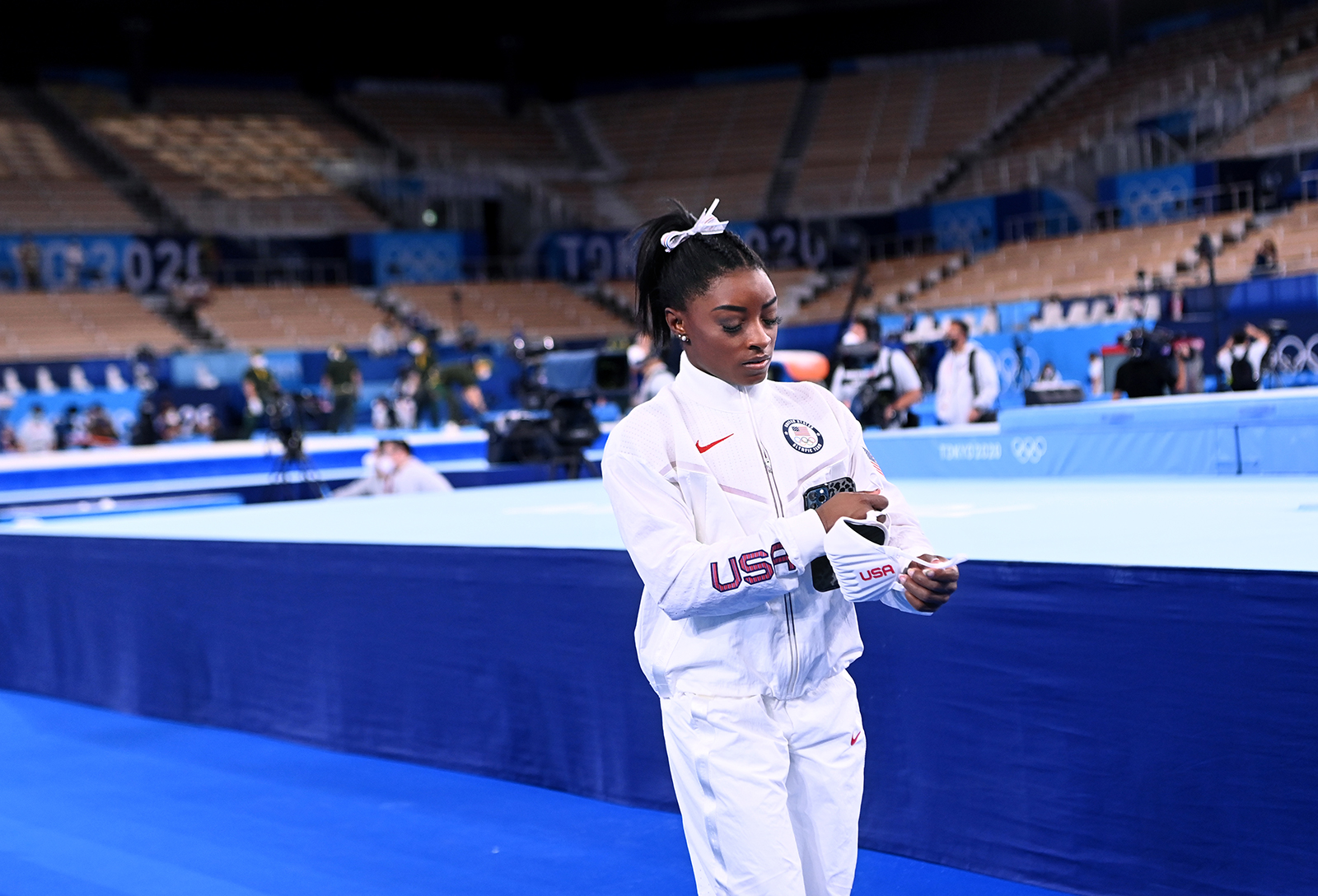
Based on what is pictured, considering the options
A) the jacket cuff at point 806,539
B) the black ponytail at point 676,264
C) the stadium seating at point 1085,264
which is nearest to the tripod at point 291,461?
the black ponytail at point 676,264

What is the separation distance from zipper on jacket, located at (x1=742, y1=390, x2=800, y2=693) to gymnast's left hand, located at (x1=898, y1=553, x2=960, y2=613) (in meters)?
0.23

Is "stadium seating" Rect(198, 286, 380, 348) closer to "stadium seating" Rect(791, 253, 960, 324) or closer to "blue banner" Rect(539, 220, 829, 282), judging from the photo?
"blue banner" Rect(539, 220, 829, 282)

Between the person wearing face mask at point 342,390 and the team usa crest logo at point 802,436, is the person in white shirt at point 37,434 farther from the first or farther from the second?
the team usa crest logo at point 802,436

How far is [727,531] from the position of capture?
1.99 metres

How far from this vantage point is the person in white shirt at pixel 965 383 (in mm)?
9688

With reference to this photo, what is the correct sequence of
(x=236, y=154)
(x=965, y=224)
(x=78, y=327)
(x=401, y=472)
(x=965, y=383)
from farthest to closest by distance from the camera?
(x=236, y=154) < (x=965, y=224) < (x=78, y=327) < (x=965, y=383) < (x=401, y=472)

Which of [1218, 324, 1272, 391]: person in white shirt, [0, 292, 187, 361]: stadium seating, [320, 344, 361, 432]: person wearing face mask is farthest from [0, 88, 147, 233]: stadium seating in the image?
[1218, 324, 1272, 391]: person in white shirt

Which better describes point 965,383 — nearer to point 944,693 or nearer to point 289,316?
point 944,693

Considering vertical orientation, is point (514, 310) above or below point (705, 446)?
above

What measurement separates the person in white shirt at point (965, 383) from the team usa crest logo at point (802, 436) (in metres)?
7.74

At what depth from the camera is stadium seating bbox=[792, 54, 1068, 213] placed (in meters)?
26.6

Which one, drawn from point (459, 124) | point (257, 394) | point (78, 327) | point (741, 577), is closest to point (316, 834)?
point (741, 577)

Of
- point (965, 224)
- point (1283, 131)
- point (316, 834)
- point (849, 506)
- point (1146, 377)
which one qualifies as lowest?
point (316, 834)

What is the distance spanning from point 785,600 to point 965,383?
8.15m
